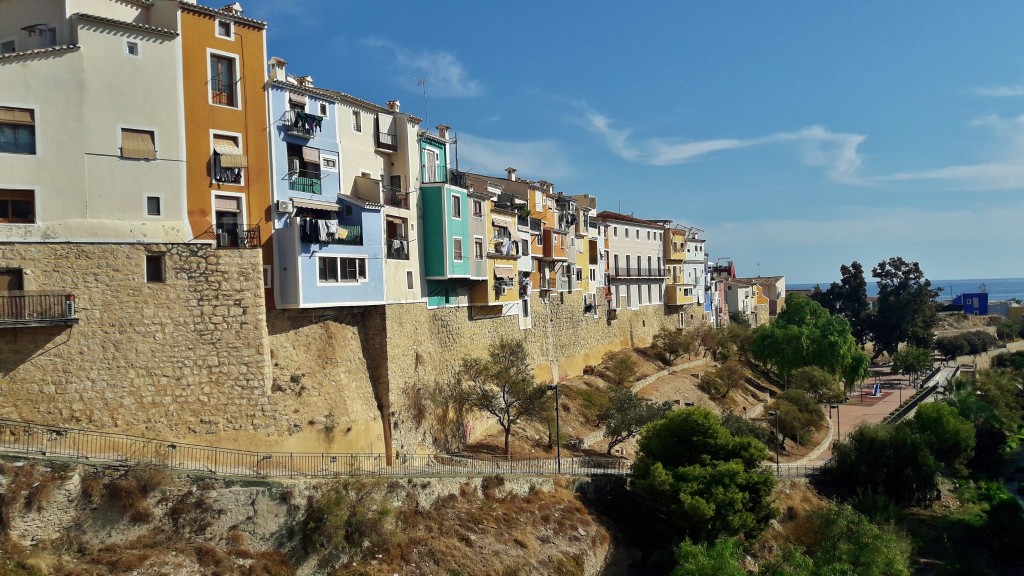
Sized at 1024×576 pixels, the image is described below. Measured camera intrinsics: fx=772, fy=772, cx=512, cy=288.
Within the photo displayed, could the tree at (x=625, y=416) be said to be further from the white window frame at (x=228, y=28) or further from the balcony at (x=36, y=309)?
the balcony at (x=36, y=309)

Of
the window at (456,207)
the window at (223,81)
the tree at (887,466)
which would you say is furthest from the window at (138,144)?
the tree at (887,466)

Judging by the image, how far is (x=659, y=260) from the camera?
79.6 meters

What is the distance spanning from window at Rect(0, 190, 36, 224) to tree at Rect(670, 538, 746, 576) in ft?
84.0

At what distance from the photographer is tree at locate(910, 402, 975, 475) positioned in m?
53.0

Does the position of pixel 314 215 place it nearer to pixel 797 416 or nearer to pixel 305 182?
pixel 305 182

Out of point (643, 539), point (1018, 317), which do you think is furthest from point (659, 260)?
point (1018, 317)

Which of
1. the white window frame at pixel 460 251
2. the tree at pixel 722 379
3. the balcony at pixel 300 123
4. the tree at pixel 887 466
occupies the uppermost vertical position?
the balcony at pixel 300 123

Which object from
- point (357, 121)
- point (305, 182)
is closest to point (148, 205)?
point (305, 182)

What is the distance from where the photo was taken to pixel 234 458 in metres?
25.9

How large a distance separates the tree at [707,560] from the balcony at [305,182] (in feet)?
67.2

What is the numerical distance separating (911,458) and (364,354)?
35.3 meters

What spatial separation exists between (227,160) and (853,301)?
307 ft

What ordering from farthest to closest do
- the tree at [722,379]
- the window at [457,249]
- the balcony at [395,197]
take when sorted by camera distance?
1. the tree at [722,379]
2. the window at [457,249]
3. the balcony at [395,197]

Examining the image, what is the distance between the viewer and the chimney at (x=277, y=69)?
30250 mm
